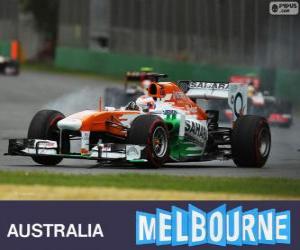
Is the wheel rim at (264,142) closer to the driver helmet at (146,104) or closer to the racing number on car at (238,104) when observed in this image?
the racing number on car at (238,104)

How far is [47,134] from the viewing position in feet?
65.6

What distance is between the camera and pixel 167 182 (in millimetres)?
16969

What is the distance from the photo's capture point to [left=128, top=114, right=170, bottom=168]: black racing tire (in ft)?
62.8

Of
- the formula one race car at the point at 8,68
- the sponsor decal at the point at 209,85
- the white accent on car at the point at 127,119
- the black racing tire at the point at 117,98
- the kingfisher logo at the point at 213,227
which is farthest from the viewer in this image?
the formula one race car at the point at 8,68

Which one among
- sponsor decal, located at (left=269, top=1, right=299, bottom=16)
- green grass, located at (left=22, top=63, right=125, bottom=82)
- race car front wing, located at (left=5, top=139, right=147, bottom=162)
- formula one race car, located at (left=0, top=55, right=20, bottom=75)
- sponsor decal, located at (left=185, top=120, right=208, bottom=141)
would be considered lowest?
green grass, located at (left=22, top=63, right=125, bottom=82)

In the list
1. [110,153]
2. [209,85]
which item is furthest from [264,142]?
[110,153]

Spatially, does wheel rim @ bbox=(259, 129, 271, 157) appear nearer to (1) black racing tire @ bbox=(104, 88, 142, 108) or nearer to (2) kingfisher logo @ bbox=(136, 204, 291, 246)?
(2) kingfisher logo @ bbox=(136, 204, 291, 246)

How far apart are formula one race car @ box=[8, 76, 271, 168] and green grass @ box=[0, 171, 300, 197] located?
4.65 feet

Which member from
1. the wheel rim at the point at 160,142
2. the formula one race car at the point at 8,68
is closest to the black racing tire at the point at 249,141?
the wheel rim at the point at 160,142

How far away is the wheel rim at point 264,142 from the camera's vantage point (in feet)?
68.2

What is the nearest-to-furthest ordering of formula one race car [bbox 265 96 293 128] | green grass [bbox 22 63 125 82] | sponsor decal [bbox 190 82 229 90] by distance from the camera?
sponsor decal [bbox 190 82 229 90], formula one race car [bbox 265 96 293 128], green grass [bbox 22 63 125 82]

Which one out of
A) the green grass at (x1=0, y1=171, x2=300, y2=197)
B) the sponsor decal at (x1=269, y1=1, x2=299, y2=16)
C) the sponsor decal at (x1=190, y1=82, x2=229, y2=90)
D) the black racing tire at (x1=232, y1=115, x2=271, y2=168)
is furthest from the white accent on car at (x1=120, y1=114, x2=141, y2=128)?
the sponsor decal at (x1=269, y1=1, x2=299, y2=16)

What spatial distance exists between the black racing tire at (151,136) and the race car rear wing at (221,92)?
2.19 m

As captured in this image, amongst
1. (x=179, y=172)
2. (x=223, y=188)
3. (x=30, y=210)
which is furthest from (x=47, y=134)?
(x=30, y=210)
